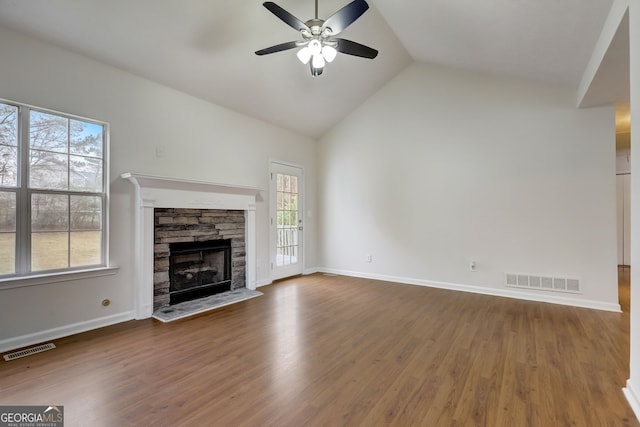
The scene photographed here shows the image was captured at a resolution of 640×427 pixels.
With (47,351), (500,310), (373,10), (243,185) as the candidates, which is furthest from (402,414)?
(373,10)

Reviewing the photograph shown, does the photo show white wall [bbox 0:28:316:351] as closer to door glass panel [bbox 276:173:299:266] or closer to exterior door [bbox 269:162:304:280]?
exterior door [bbox 269:162:304:280]

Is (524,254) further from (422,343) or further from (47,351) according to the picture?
(47,351)

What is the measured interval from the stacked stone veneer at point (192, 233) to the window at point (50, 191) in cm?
61

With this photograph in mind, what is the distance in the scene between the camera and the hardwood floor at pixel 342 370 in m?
1.80

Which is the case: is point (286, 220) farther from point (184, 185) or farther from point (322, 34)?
point (322, 34)

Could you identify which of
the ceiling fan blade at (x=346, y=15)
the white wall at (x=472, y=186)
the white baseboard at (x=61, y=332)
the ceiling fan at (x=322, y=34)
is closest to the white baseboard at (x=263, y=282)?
the white wall at (x=472, y=186)

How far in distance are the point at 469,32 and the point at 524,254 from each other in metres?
3.00

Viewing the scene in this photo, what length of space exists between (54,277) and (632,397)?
471 centimetres

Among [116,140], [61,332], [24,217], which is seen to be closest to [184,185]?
[116,140]

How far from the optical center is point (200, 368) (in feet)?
7.66

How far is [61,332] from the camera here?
292cm

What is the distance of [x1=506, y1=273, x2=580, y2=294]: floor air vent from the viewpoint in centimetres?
386

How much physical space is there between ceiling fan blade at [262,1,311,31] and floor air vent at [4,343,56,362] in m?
3.55

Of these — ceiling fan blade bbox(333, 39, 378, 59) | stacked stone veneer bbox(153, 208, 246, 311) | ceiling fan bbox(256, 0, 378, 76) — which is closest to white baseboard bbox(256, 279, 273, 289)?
stacked stone veneer bbox(153, 208, 246, 311)
